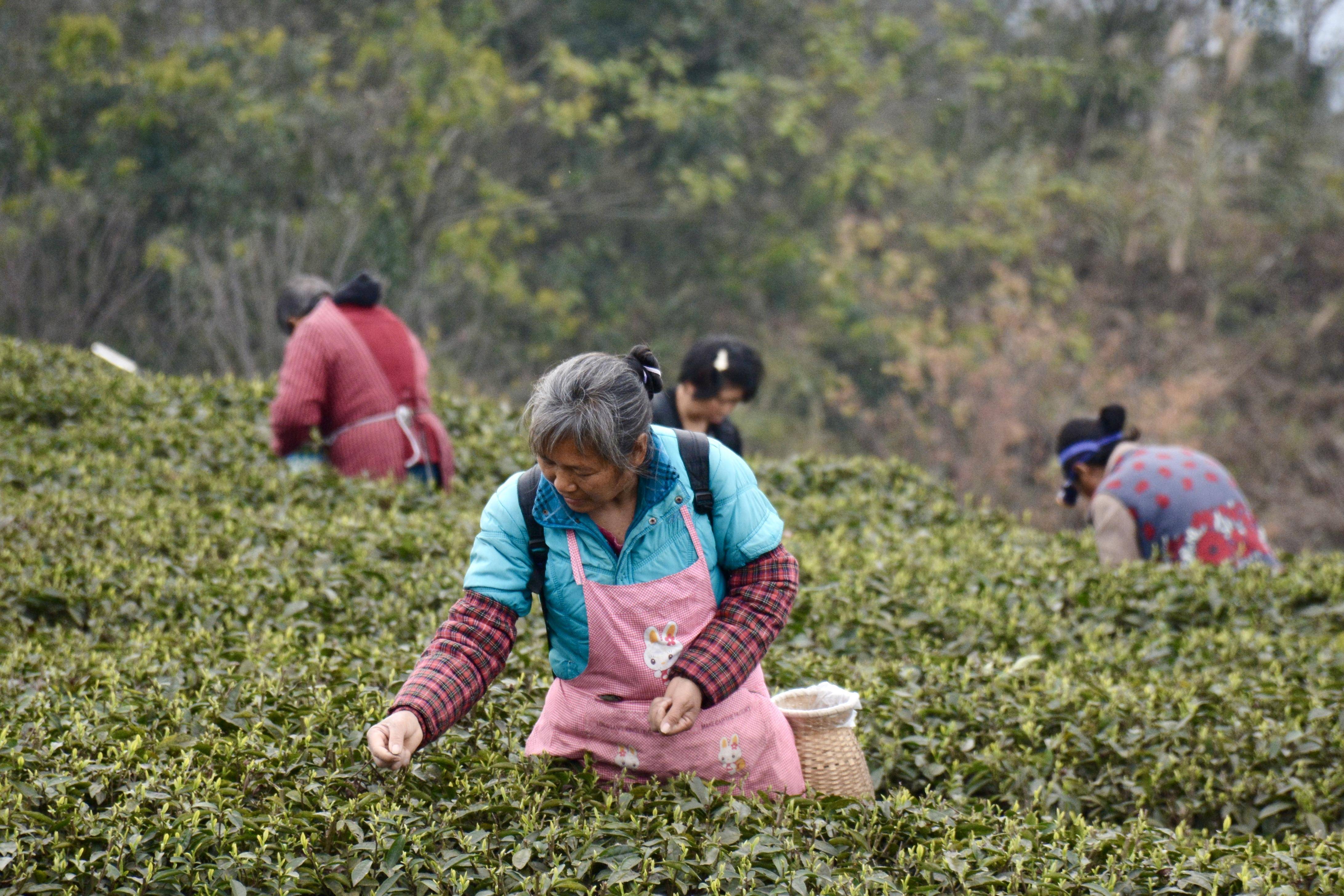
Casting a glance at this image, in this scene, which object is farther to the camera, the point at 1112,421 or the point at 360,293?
the point at 1112,421

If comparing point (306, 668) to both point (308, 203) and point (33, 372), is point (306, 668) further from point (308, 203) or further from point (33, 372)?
point (308, 203)

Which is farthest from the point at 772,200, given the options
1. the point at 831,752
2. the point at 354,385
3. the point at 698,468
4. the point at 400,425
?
the point at 698,468

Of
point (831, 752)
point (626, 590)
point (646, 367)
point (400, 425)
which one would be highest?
point (646, 367)

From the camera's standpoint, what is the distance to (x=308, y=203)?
1523 cm

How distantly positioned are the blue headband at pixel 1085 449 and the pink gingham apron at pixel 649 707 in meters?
3.41

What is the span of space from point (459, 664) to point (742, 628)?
58cm

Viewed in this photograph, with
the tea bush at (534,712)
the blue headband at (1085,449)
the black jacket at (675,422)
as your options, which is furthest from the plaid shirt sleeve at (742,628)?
the blue headband at (1085,449)

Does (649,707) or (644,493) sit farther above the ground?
(644,493)

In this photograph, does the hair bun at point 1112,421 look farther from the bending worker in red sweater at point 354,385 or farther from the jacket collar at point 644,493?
the jacket collar at point 644,493

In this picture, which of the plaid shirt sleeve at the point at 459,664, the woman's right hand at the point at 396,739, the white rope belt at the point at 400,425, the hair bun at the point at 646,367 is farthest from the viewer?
the white rope belt at the point at 400,425

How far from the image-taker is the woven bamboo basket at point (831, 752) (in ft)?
9.89

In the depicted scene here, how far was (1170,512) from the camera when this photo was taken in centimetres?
571

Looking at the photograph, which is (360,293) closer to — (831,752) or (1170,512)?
(831,752)

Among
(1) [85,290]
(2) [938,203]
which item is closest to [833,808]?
(1) [85,290]
